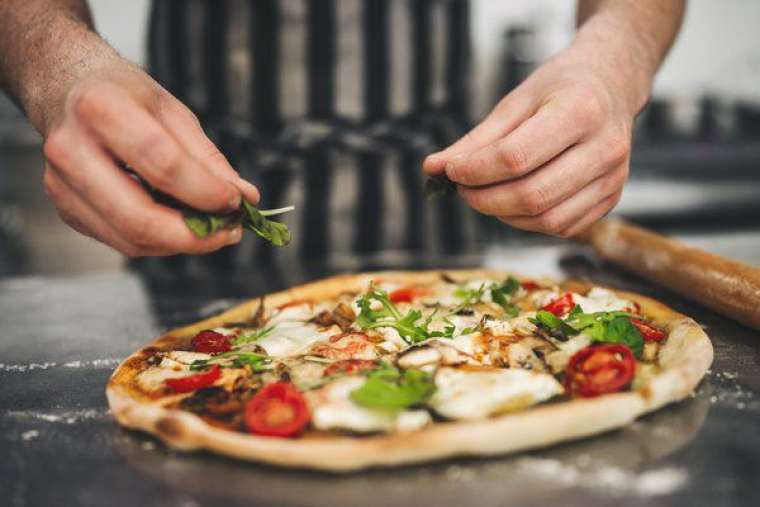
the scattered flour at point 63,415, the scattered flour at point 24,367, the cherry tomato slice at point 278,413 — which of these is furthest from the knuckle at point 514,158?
the scattered flour at point 24,367

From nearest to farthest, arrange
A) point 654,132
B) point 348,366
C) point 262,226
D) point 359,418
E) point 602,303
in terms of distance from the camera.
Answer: point 359,418
point 348,366
point 262,226
point 602,303
point 654,132

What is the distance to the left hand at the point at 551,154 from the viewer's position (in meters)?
1.46

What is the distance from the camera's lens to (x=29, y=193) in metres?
5.40

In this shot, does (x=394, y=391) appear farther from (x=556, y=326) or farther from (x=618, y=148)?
(x=618, y=148)

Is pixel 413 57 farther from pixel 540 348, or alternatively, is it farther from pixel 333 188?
pixel 540 348

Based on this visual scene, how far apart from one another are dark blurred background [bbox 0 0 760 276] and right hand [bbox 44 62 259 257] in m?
3.12

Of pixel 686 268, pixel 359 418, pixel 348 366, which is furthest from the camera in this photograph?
pixel 686 268

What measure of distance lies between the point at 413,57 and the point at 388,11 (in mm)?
193

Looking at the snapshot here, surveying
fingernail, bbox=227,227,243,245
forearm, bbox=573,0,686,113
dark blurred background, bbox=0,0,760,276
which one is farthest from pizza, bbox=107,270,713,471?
dark blurred background, bbox=0,0,760,276

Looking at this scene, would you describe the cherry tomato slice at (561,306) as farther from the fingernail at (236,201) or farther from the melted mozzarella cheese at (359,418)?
the fingernail at (236,201)

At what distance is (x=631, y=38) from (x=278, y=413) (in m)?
1.40

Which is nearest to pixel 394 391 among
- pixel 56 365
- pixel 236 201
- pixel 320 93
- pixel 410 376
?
pixel 410 376

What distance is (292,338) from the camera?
1610 millimetres

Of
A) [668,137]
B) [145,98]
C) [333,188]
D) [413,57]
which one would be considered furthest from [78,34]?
[668,137]
